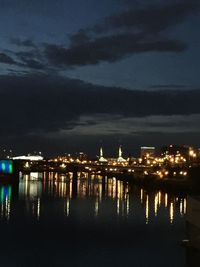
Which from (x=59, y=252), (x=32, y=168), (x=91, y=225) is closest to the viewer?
(x=59, y=252)

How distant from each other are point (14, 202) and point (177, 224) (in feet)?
48.5

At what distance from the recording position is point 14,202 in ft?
124

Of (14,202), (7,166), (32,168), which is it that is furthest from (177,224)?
(32,168)

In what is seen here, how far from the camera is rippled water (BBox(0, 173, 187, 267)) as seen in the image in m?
18.3

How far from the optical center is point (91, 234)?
23.3 m

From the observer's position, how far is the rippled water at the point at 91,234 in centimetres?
1834

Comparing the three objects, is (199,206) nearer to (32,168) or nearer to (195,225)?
(195,225)

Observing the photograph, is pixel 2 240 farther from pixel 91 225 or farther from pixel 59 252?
pixel 91 225

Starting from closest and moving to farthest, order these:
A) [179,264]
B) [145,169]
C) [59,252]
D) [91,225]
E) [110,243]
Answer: [179,264]
[59,252]
[110,243]
[91,225]
[145,169]

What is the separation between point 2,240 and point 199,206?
8.36 m

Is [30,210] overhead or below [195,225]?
below

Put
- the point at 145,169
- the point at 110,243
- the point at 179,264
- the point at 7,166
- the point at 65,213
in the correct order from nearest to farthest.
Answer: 1. the point at 179,264
2. the point at 110,243
3. the point at 65,213
4. the point at 7,166
5. the point at 145,169

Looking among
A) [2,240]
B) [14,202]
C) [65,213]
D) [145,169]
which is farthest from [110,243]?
[145,169]

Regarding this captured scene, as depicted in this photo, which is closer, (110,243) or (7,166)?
(110,243)
